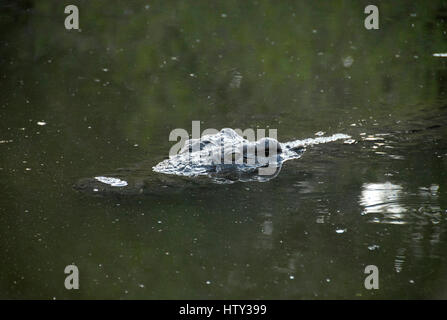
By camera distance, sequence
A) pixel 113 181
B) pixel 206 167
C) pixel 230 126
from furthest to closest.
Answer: pixel 230 126 < pixel 206 167 < pixel 113 181

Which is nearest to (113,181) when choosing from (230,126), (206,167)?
(206,167)

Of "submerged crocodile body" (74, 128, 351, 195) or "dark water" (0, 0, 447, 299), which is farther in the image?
"submerged crocodile body" (74, 128, 351, 195)

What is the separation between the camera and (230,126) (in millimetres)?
6559

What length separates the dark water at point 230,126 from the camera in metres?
4.19

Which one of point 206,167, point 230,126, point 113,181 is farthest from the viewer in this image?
point 230,126

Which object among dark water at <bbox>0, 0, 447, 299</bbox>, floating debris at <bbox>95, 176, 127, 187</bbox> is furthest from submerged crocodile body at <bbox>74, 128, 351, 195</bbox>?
dark water at <bbox>0, 0, 447, 299</bbox>

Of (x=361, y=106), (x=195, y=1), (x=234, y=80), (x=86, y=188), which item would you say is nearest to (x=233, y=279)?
(x=86, y=188)

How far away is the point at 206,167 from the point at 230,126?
117 centimetres

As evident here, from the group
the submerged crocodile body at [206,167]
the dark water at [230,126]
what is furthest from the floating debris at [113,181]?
the dark water at [230,126]

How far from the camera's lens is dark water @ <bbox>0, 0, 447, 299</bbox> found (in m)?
4.19

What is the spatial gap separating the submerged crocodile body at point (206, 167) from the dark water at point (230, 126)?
13 cm

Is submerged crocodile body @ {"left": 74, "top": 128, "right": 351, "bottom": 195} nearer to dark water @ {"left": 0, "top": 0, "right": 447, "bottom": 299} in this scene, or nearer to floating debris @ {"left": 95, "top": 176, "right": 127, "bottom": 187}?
floating debris @ {"left": 95, "top": 176, "right": 127, "bottom": 187}

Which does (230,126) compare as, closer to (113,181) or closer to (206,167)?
(206,167)

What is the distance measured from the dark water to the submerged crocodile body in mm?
126
